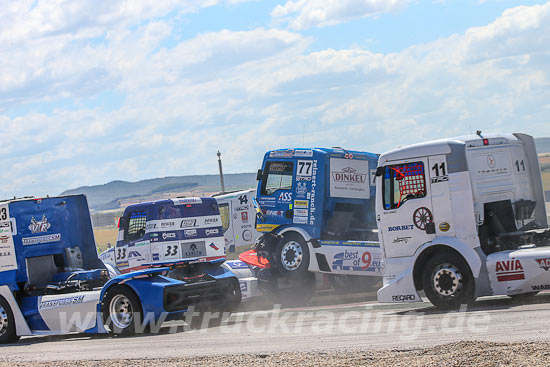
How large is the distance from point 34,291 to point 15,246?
2.99ft

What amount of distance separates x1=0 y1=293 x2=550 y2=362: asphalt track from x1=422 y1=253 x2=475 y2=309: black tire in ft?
0.72

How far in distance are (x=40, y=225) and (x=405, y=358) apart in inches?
347

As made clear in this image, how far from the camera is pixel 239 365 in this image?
9156 mm

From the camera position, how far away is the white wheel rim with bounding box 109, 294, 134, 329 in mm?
13172

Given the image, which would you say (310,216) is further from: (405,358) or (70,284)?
(405,358)

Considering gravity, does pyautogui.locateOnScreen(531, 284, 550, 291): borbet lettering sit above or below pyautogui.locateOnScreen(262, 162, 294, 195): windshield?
below

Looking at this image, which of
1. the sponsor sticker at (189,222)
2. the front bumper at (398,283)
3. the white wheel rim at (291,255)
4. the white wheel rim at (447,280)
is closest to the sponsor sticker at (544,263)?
the white wheel rim at (447,280)

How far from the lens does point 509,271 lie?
39.2 feet

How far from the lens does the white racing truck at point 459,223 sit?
1216 centimetres

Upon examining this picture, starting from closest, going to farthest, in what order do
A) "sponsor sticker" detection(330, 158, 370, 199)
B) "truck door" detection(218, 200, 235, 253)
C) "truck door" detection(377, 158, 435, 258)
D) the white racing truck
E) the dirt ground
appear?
the dirt ground
the white racing truck
"truck door" detection(377, 158, 435, 258)
"sponsor sticker" detection(330, 158, 370, 199)
"truck door" detection(218, 200, 235, 253)

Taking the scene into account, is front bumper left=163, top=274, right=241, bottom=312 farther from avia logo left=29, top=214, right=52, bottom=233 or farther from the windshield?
the windshield

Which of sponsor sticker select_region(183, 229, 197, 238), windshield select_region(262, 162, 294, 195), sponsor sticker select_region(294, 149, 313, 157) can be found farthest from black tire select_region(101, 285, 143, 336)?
sponsor sticker select_region(294, 149, 313, 157)

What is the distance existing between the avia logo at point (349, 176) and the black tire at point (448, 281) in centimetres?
535

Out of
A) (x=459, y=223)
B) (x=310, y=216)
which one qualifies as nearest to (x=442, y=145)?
(x=459, y=223)
